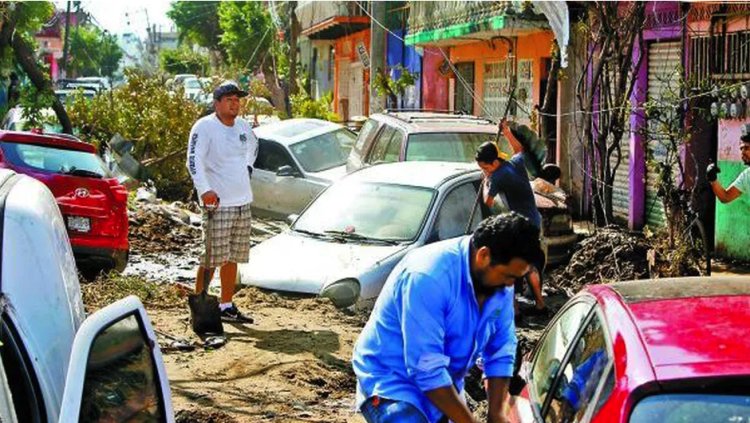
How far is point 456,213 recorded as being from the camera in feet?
35.2

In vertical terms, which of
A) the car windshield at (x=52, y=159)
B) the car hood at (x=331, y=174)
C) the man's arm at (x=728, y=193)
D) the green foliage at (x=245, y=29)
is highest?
the green foliage at (x=245, y=29)

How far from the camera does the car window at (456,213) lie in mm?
Answer: 10539

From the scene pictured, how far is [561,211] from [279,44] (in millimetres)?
33485

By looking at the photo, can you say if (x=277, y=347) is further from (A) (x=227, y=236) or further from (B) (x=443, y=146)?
(B) (x=443, y=146)

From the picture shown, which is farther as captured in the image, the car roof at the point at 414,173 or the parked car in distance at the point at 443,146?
the parked car in distance at the point at 443,146

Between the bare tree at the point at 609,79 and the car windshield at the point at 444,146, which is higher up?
the bare tree at the point at 609,79

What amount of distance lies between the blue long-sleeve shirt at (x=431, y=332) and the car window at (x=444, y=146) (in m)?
9.14

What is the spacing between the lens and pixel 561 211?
12688mm

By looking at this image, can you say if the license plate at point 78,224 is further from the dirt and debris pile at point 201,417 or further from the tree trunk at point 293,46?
the tree trunk at point 293,46

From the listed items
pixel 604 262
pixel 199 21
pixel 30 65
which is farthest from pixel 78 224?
pixel 199 21

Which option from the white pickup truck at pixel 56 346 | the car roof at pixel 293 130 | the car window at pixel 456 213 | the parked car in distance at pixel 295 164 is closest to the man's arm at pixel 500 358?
the white pickup truck at pixel 56 346

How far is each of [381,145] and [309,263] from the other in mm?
4736

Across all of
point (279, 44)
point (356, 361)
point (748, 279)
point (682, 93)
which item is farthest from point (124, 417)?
point (279, 44)

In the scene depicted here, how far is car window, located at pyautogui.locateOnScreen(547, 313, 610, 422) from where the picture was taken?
4.21m
